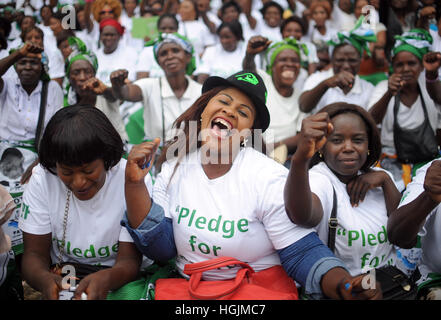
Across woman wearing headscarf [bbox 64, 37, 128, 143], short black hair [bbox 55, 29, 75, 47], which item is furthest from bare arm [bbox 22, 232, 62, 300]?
short black hair [bbox 55, 29, 75, 47]

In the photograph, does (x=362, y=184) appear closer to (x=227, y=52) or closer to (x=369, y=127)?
(x=369, y=127)

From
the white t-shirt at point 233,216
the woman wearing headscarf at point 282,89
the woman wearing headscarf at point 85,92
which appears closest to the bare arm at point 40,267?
the white t-shirt at point 233,216

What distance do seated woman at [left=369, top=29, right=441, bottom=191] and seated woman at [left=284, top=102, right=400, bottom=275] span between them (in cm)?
138

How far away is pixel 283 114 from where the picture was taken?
4.42 meters

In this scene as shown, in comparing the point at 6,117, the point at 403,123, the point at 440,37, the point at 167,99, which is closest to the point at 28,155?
the point at 6,117

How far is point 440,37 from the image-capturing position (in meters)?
4.95

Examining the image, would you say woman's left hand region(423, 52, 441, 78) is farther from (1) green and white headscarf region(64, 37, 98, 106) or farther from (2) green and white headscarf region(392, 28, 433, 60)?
(1) green and white headscarf region(64, 37, 98, 106)

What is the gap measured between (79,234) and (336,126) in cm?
159

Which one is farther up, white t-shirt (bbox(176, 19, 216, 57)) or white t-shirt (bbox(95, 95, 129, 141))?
white t-shirt (bbox(176, 19, 216, 57))

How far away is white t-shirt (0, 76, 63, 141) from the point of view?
4.06 meters

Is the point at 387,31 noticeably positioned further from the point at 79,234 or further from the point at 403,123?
the point at 79,234

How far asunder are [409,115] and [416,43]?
2.42 feet

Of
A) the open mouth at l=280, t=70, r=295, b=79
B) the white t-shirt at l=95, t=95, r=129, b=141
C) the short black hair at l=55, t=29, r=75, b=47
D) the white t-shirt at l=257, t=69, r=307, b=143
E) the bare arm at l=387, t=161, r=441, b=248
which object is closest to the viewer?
the bare arm at l=387, t=161, r=441, b=248

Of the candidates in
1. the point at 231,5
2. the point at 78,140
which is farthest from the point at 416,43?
the point at 231,5
